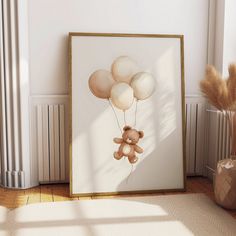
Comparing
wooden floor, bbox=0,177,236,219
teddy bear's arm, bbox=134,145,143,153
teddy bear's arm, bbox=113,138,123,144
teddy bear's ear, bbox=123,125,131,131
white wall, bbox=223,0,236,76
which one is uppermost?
white wall, bbox=223,0,236,76

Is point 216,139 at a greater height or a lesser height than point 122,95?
lesser

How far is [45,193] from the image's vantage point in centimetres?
305

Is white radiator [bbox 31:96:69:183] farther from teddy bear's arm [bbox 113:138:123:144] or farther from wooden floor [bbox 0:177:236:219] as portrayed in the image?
teddy bear's arm [bbox 113:138:123:144]

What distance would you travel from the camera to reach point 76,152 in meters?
3.03

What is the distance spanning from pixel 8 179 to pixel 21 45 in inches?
44.9

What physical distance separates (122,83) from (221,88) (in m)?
0.82

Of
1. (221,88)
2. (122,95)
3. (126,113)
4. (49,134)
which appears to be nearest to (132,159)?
(126,113)

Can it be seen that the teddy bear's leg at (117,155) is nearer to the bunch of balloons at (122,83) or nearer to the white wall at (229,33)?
the bunch of balloons at (122,83)

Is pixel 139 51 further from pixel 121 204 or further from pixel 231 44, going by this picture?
pixel 121 204

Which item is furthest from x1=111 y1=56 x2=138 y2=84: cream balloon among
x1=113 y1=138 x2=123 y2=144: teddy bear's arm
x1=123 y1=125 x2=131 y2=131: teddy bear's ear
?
x1=113 y1=138 x2=123 y2=144: teddy bear's arm

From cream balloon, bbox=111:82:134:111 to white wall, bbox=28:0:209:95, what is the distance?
0.44 m

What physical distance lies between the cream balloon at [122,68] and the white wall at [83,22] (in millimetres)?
283

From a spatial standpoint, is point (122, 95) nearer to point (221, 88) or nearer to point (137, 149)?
point (137, 149)

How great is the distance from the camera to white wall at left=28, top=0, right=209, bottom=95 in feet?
10.1
